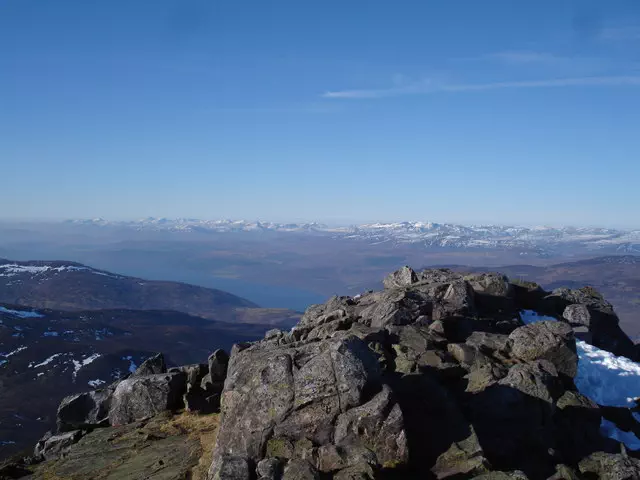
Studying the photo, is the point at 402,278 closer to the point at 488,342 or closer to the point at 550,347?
the point at 488,342

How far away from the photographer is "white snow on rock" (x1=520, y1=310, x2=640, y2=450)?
30.0 m

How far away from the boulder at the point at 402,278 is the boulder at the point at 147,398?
2165cm

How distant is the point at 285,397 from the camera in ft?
62.4

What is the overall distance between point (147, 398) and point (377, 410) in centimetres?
1718

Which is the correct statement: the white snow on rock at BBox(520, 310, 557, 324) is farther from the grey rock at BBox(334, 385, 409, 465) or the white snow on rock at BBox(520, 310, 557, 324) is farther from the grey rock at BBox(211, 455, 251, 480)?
the grey rock at BBox(211, 455, 251, 480)

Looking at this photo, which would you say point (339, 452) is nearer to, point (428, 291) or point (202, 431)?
point (202, 431)

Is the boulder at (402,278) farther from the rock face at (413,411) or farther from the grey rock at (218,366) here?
Answer: the grey rock at (218,366)

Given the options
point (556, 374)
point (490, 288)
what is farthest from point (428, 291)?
point (556, 374)

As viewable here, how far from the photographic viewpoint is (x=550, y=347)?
89.3 feet

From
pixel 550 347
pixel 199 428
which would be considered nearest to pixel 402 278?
pixel 550 347

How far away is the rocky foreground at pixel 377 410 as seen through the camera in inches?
696

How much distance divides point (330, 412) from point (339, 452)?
1.54 m

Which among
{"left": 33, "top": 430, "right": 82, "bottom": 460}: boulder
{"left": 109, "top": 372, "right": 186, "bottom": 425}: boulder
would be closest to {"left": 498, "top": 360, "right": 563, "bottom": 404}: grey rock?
{"left": 109, "top": 372, "right": 186, "bottom": 425}: boulder

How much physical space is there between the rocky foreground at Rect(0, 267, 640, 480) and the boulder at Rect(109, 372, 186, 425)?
77 mm
